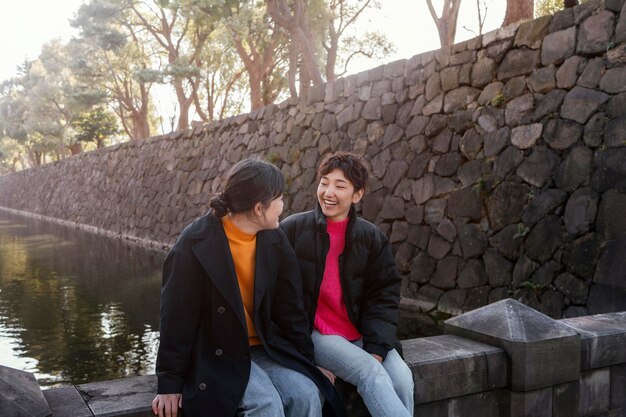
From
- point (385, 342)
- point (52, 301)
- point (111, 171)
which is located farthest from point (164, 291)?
point (111, 171)

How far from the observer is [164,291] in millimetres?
2121

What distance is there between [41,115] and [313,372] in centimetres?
3787

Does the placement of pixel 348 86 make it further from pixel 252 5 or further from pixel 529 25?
pixel 252 5

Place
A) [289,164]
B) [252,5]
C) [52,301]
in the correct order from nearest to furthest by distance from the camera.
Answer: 1. [52,301]
2. [289,164]
3. [252,5]

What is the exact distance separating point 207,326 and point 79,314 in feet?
19.7

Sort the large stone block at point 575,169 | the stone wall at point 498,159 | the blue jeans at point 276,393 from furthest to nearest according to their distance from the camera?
1. the large stone block at point 575,169
2. the stone wall at point 498,159
3. the blue jeans at point 276,393

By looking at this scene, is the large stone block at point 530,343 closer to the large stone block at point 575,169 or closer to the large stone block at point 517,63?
the large stone block at point 575,169

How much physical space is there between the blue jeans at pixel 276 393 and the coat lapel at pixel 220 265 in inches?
8.9

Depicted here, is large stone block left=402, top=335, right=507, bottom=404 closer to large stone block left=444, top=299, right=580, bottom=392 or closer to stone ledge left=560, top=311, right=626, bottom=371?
large stone block left=444, top=299, right=580, bottom=392

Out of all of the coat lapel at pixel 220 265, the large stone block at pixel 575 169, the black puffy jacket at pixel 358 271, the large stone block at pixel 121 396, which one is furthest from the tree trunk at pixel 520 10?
the large stone block at pixel 121 396

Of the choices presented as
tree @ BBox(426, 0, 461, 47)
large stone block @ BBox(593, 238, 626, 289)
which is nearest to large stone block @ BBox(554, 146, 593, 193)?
large stone block @ BBox(593, 238, 626, 289)

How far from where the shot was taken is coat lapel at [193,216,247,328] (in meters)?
2.10

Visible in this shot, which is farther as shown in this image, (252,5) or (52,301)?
(252,5)

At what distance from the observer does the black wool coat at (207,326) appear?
205cm
